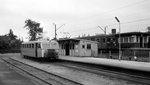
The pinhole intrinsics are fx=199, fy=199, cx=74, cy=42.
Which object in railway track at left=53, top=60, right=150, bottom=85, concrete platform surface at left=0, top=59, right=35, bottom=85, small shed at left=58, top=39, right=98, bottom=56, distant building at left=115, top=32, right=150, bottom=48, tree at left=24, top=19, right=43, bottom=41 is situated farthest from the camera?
tree at left=24, top=19, right=43, bottom=41

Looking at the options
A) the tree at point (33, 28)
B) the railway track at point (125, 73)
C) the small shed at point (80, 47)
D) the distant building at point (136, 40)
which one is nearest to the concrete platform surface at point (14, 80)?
the railway track at point (125, 73)

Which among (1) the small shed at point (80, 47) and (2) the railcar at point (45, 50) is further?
(1) the small shed at point (80, 47)

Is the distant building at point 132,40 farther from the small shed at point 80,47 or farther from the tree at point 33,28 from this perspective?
the tree at point 33,28

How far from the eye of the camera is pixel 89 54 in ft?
114

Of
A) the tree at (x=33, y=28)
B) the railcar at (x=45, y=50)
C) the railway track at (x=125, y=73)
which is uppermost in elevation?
the tree at (x=33, y=28)

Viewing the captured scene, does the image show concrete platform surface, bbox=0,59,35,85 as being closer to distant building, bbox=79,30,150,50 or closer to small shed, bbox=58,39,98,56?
small shed, bbox=58,39,98,56

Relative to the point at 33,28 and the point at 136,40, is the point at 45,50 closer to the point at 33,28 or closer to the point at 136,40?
the point at 136,40

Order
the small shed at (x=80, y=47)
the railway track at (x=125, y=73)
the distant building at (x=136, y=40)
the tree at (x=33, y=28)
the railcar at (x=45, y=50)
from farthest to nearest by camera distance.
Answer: the tree at (x=33, y=28)
the small shed at (x=80, y=47)
the distant building at (x=136, y=40)
the railcar at (x=45, y=50)
the railway track at (x=125, y=73)

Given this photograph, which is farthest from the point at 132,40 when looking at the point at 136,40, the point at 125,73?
the point at 125,73

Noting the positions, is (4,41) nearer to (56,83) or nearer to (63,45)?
(63,45)

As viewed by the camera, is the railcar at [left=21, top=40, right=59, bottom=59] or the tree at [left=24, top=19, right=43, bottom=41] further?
the tree at [left=24, top=19, right=43, bottom=41]

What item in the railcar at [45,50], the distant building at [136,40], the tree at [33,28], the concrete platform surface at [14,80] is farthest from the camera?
the tree at [33,28]

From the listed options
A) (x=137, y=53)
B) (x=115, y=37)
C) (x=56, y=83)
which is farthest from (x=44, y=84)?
(x=115, y=37)

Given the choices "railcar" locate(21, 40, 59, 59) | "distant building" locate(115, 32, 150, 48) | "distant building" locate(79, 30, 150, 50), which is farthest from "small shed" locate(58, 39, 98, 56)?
"railcar" locate(21, 40, 59, 59)
